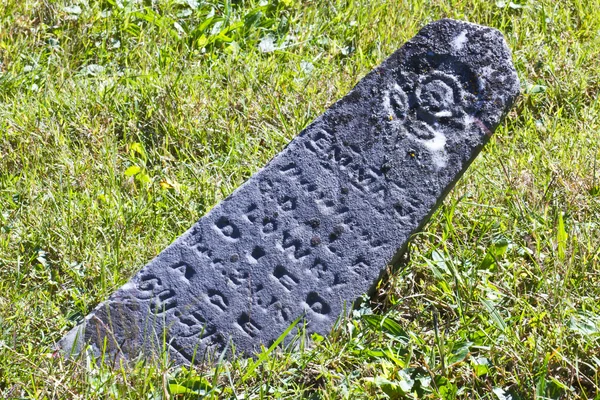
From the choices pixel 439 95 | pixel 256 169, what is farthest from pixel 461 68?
pixel 256 169

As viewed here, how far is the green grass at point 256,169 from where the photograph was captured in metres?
2.59

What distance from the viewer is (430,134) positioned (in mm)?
2893

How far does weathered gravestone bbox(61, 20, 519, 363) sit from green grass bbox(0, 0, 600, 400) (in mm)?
131

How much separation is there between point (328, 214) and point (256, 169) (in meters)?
0.77

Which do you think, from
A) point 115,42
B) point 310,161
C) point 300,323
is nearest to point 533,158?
point 310,161

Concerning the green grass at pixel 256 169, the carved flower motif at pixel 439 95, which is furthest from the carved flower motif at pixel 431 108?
the green grass at pixel 256 169

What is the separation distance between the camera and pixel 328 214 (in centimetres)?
285

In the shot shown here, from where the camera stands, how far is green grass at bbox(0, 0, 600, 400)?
8.50 feet

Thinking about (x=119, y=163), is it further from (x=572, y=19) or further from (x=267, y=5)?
(x=572, y=19)

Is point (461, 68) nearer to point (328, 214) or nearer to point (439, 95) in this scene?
point (439, 95)

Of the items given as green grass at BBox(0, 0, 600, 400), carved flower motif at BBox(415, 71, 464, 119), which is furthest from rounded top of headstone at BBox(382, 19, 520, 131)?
green grass at BBox(0, 0, 600, 400)

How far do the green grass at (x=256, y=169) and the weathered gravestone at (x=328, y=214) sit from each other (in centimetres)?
13

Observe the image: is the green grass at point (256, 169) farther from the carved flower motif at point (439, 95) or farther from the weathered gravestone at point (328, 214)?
the carved flower motif at point (439, 95)

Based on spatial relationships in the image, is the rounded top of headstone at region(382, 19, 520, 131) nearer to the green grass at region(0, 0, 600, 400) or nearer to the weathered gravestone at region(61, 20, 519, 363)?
the weathered gravestone at region(61, 20, 519, 363)
